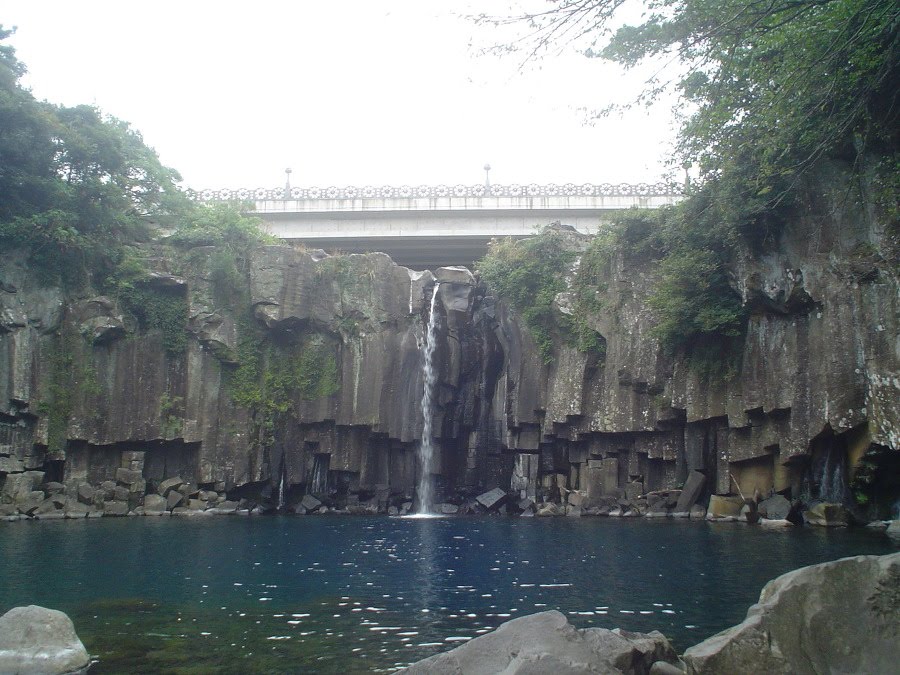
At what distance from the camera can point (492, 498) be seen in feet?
107

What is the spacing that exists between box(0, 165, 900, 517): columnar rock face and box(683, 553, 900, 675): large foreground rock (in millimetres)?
19215

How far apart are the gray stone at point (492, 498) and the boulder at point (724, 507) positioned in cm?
905

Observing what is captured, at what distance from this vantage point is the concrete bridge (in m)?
44.1

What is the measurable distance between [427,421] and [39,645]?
87.0 ft

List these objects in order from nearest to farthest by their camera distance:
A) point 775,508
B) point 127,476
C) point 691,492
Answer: point 775,508, point 691,492, point 127,476

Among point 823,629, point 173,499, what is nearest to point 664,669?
point 823,629

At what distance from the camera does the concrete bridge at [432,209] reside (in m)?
44.1

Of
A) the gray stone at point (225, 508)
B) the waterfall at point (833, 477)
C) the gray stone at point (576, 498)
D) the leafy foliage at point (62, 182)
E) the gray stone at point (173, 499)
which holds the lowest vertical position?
the gray stone at point (225, 508)

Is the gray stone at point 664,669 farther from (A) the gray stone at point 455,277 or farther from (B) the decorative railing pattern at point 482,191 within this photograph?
(B) the decorative railing pattern at point 482,191

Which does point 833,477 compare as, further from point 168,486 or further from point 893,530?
point 168,486

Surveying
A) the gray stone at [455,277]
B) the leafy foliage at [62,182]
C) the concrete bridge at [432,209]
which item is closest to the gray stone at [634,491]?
the gray stone at [455,277]

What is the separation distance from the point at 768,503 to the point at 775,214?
371 inches

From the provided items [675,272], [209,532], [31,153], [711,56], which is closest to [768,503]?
[675,272]

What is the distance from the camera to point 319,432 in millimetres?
35250
